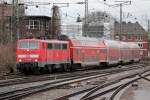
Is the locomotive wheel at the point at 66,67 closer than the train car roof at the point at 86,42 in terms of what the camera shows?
Yes

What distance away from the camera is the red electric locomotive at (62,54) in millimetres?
34062

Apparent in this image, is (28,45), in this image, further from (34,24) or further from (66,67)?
→ (34,24)

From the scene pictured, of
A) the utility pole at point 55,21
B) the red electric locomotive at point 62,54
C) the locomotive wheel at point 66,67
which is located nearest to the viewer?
the red electric locomotive at point 62,54

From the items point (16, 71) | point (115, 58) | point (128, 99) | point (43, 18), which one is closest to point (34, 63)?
point (16, 71)

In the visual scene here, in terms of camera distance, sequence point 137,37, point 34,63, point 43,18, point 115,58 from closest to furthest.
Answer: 1. point 34,63
2. point 115,58
3. point 43,18
4. point 137,37

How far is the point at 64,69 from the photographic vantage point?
38719 millimetres

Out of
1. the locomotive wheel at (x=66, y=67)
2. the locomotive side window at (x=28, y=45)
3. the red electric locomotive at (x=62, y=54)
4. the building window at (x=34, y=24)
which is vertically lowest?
the locomotive wheel at (x=66, y=67)

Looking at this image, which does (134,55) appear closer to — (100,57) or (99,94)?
(100,57)

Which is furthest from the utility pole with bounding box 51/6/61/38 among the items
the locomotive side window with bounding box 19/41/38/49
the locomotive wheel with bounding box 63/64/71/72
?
the locomotive side window with bounding box 19/41/38/49

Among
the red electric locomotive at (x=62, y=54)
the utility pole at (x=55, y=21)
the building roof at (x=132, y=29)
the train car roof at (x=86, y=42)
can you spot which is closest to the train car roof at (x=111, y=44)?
the red electric locomotive at (x=62, y=54)

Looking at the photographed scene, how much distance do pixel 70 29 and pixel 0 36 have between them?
55.7 meters

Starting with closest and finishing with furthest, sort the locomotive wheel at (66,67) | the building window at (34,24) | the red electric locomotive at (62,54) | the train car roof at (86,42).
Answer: the red electric locomotive at (62,54), the locomotive wheel at (66,67), the train car roof at (86,42), the building window at (34,24)

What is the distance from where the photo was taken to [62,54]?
37469mm

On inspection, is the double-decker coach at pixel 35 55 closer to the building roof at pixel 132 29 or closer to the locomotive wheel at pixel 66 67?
the locomotive wheel at pixel 66 67
